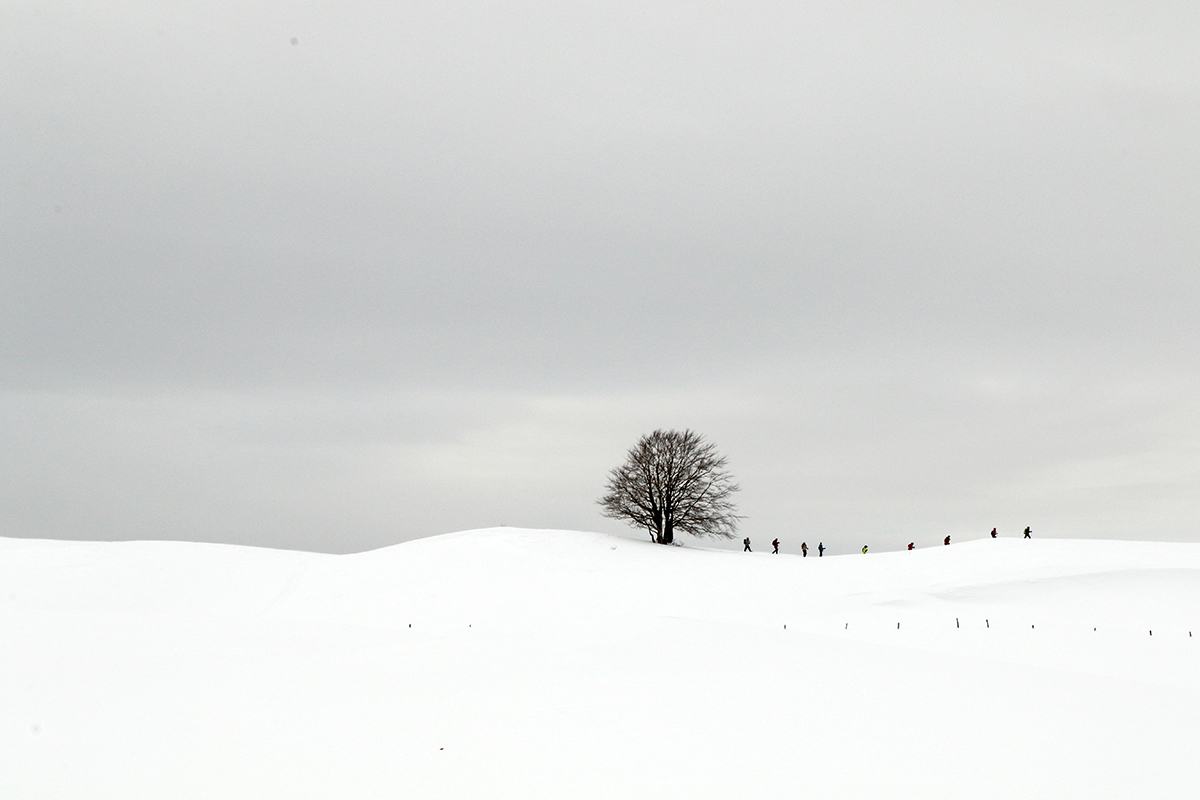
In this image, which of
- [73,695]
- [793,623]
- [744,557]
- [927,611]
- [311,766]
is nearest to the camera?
[311,766]

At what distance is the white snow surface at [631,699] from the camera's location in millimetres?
7145

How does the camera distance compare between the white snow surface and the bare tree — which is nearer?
the white snow surface

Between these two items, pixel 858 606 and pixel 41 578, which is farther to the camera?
pixel 41 578

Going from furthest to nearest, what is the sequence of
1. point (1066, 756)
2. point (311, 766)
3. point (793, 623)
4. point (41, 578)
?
point (41, 578)
point (793, 623)
point (1066, 756)
point (311, 766)

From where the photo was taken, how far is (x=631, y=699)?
953cm

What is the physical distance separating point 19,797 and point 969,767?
8.63 meters

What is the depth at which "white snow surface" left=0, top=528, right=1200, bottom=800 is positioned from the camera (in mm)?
7145

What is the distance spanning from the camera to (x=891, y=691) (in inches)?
400

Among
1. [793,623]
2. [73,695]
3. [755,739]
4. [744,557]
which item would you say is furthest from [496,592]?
[755,739]

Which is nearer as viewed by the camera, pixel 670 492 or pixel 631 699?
pixel 631 699

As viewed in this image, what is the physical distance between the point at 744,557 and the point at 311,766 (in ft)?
87.4

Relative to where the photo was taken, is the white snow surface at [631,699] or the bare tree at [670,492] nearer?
the white snow surface at [631,699]

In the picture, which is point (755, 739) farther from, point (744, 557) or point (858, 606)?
point (744, 557)

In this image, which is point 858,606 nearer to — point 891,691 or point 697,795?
point 891,691
